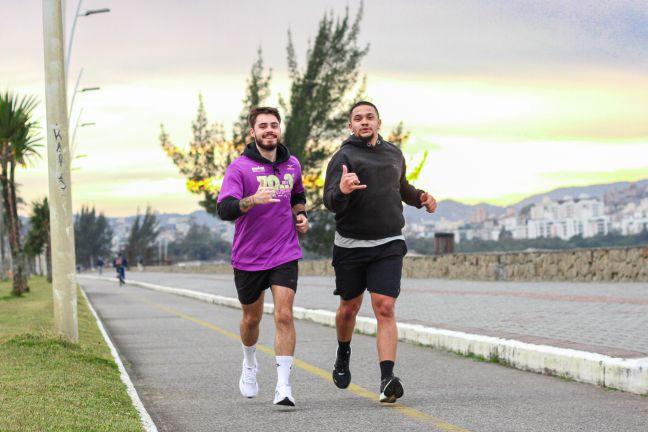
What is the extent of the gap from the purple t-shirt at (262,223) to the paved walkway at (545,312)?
316cm

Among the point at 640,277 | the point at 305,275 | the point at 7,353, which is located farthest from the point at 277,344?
the point at 305,275

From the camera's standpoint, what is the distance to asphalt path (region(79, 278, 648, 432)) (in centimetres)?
717

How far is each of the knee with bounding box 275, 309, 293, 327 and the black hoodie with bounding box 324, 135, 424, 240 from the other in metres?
0.76

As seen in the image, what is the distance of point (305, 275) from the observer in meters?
48.8

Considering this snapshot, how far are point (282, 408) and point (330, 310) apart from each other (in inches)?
446

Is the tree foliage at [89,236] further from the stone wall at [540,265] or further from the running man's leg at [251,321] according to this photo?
the running man's leg at [251,321]

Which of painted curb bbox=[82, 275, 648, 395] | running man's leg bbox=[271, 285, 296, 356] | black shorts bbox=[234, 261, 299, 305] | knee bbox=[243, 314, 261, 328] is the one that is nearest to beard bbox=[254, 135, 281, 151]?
black shorts bbox=[234, 261, 299, 305]

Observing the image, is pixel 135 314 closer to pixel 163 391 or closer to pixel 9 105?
pixel 9 105

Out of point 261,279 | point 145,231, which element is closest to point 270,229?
point 261,279

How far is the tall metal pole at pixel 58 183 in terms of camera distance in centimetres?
1270

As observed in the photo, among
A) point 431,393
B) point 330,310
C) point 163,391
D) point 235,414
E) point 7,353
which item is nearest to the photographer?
point 235,414

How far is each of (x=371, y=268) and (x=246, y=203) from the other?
3.84 ft

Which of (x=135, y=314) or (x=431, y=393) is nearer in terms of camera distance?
(x=431, y=393)

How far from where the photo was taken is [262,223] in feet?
26.1
